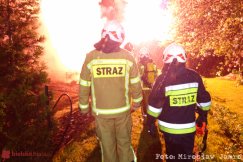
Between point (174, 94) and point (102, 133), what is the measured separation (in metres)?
1.66

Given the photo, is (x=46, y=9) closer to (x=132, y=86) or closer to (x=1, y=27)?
(x=1, y=27)

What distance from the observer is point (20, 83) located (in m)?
6.88

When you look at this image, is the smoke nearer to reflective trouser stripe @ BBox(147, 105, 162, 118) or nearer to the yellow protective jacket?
the yellow protective jacket

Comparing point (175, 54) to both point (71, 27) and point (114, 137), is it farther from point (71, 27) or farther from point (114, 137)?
point (71, 27)

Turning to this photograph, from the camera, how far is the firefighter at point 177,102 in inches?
166

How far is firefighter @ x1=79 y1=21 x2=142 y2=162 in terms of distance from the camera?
475 cm

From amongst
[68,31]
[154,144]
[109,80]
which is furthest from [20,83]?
[68,31]

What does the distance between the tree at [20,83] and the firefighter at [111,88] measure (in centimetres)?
227

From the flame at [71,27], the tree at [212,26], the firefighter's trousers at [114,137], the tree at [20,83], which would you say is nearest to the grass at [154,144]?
the tree at [20,83]

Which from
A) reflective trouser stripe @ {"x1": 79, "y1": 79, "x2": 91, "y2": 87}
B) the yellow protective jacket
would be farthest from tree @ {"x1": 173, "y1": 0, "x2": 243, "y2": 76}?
reflective trouser stripe @ {"x1": 79, "y1": 79, "x2": 91, "y2": 87}

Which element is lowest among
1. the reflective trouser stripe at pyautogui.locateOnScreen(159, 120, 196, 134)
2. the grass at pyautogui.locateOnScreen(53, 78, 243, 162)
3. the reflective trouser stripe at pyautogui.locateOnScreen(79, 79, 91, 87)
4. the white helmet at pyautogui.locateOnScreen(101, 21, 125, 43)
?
the grass at pyautogui.locateOnScreen(53, 78, 243, 162)

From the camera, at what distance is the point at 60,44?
147 feet

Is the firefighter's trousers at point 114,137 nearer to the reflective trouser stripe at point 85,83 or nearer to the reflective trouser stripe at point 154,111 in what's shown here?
the reflective trouser stripe at point 85,83

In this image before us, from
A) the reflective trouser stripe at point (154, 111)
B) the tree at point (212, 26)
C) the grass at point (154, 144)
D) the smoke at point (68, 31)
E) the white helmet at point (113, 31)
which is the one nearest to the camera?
the reflective trouser stripe at point (154, 111)
